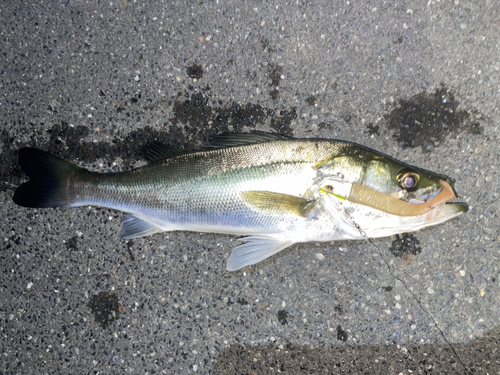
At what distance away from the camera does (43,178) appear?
2836 millimetres

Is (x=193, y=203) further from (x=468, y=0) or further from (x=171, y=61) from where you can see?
(x=468, y=0)

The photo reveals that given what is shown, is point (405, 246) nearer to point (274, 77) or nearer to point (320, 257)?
point (320, 257)

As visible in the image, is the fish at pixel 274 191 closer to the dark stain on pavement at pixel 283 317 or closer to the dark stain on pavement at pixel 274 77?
the dark stain on pavement at pixel 274 77

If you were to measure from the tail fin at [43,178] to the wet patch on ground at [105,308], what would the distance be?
3.05ft

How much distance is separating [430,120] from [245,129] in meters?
1.65

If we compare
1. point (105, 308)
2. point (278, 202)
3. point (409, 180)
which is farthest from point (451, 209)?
point (105, 308)

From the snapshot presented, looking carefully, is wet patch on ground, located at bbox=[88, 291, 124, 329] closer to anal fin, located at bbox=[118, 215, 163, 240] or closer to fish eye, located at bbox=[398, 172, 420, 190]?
anal fin, located at bbox=[118, 215, 163, 240]

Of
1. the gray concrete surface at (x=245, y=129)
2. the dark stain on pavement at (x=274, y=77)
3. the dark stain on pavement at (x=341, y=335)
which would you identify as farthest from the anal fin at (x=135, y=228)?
the dark stain on pavement at (x=341, y=335)

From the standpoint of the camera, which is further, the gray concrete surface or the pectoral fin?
the gray concrete surface

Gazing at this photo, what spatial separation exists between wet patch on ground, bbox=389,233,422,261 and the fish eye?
25.0 inches

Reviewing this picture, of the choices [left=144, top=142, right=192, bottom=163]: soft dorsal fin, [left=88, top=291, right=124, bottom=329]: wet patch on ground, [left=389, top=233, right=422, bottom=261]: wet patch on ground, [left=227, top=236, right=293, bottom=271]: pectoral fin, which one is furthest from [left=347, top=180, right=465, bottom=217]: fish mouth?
[left=88, top=291, right=124, bottom=329]: wet patch on ground

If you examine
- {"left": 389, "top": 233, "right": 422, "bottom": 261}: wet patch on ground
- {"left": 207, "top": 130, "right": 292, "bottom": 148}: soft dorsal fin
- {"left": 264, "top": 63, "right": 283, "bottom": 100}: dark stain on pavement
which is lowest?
{"left": 389, "top": 233, "right": 422, "bottom": 261}: wet patch on ground

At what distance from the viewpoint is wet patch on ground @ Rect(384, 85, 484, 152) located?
2.87 m

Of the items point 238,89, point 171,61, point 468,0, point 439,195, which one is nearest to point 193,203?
point 238,89
